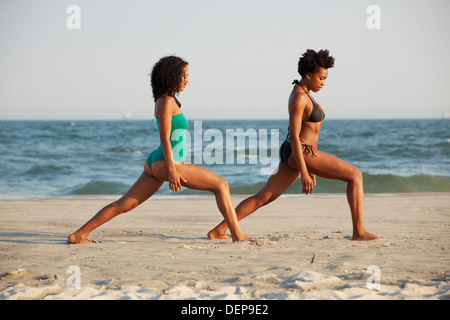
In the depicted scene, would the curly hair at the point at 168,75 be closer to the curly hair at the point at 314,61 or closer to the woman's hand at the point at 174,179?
the woman's hand at the point at 174,179

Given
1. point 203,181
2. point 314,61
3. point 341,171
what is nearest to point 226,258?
point 203,181

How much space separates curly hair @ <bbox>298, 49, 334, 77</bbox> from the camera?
5121 mm

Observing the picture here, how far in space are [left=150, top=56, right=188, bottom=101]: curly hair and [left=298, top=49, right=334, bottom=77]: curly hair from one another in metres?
1.19

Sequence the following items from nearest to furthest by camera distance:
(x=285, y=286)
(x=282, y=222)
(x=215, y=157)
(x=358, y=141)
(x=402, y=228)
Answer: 1. (x=285, y=286)
2. (x=402, y=228)
3. (x=282, y=222)
4. (x=215, y=157)
5. (x=358, y=141)

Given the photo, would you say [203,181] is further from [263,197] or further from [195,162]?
[195,162]

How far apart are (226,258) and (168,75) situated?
1.74m

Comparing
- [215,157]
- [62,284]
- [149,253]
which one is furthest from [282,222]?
[215,157]

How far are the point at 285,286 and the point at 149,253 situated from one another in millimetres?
1618

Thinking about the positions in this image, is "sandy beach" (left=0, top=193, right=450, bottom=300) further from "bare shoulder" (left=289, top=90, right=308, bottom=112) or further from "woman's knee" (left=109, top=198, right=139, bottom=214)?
"bare shoulder" (left=289, top=90, right=308, bottom=112)

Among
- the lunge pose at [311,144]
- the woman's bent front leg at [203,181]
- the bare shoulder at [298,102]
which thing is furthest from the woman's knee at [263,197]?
the bare shoulder at [298,102]

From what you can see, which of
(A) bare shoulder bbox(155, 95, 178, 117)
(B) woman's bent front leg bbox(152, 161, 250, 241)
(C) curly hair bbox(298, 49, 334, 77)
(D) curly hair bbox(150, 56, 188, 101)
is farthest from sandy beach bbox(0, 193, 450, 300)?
(C) curly hair bbox(298, 49, 334, 77)

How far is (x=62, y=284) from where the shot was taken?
3.83m

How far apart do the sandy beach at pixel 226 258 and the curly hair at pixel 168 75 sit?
152 centimetres
